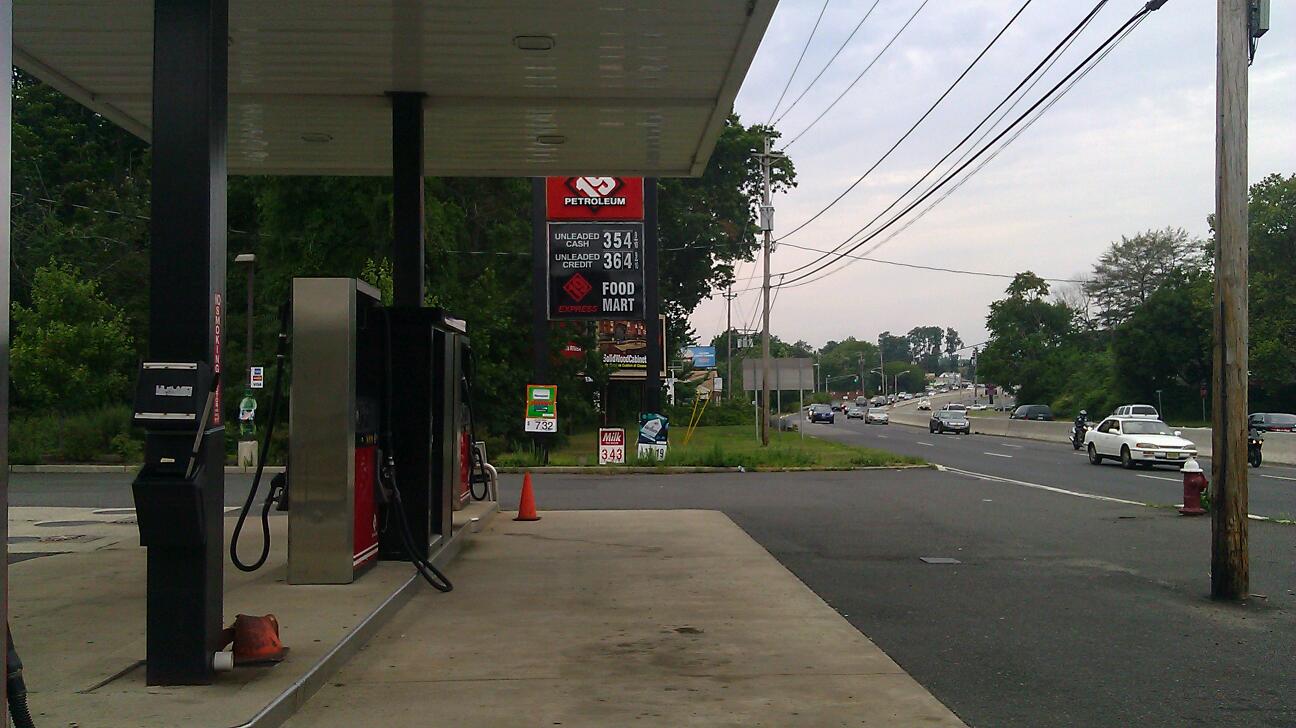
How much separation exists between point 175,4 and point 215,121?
680mm

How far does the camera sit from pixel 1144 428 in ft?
101

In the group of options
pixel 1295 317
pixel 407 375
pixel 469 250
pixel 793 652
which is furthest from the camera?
pixel 1295 317

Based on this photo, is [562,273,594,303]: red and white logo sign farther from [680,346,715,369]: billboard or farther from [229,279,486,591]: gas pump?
[680,346,715,369]: billboard

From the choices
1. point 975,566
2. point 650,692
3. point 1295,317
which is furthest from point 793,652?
point 1295,317

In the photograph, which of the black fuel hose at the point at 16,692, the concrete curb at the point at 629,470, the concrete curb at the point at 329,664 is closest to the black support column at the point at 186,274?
the concrete curb at the point at 329,664

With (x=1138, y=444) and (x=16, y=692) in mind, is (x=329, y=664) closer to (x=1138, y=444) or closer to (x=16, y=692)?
(x=16, y=692)

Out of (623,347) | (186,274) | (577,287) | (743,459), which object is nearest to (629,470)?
(743,459)

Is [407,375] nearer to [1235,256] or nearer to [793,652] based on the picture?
[793,652]

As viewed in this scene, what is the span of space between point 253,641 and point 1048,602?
22.5 ft

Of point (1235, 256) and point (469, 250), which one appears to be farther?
point (469, 250)

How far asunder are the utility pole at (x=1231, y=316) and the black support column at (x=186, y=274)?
8.50 metres

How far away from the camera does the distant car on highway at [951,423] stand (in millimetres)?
60406

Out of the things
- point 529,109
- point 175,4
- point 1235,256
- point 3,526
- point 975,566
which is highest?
point 529,109

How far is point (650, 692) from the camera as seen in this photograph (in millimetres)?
6848
